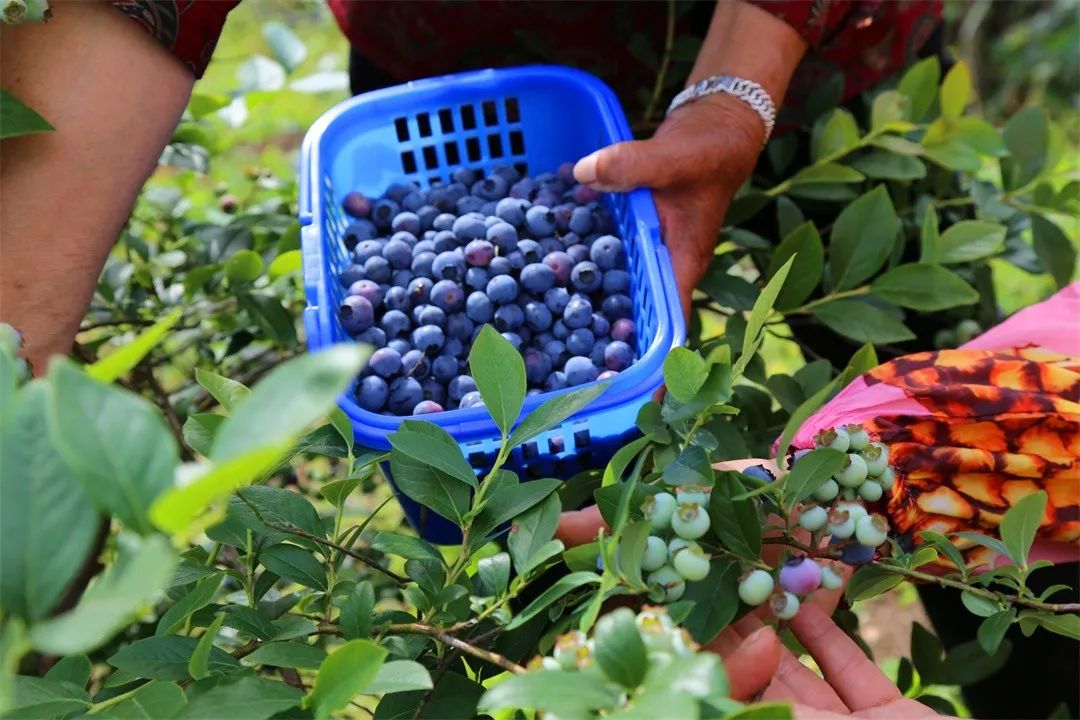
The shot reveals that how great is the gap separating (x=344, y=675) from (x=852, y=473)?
0.39m

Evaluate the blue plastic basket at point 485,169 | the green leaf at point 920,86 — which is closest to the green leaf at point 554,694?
the blue plastic basket at point 485,169

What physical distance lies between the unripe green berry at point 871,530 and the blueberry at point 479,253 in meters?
0.66

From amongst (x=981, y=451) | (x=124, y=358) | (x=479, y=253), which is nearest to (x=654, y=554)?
(x=124, y=358)

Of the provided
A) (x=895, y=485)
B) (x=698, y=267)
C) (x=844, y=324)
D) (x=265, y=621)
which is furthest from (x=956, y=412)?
(x=265, y=621)

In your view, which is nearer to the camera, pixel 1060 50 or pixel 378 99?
pixel 378 99

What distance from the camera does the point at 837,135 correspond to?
4.30 feet

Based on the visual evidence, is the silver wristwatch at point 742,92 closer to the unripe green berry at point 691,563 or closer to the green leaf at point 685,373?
the green leaf at point 685,373

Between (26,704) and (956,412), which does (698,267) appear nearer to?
(956,412)

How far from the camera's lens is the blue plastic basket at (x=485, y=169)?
3.22 feet

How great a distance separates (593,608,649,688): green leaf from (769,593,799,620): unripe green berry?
0.74ft

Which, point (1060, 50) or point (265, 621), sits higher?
point (265, 621)

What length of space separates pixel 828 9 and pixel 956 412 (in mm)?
542

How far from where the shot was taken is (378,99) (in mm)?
1370

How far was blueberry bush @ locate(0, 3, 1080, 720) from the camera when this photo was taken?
0.38 meters
